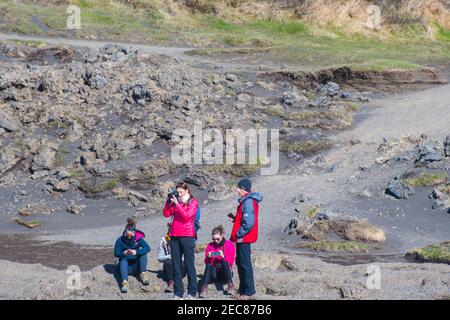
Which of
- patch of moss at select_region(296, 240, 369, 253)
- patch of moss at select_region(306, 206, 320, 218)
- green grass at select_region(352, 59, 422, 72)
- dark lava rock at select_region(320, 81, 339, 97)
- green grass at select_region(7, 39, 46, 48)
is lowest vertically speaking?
patch of moss at select_region(296, 240, 369, 253)

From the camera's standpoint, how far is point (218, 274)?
12.1 m

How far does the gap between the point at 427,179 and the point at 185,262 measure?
400 inches

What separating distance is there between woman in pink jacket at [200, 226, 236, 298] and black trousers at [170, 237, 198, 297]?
→ 20 cm

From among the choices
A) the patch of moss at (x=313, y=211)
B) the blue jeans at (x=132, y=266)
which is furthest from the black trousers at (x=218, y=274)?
the patch of moss at (x=313, y=211)

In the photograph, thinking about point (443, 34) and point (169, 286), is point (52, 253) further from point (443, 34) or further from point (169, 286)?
point (443, 34)

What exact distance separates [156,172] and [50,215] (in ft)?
10.7

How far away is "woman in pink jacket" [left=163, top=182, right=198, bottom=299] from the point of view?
11.6 meters

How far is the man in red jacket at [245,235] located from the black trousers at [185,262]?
63 centimetres

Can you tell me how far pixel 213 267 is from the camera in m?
12.0

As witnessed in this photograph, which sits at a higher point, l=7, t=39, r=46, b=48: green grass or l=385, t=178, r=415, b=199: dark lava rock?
l=7, t=39, r=46, b=48: green grass

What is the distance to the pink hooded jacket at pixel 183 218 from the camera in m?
11.6

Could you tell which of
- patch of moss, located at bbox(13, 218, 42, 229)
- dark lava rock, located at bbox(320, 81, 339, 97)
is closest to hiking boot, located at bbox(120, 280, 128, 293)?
patch of moss, located at bbox(13, 218, 42, 229)

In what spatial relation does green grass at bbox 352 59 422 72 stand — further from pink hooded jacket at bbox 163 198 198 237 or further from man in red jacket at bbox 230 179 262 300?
pink hooded jacket at bbox 163 198 198 237

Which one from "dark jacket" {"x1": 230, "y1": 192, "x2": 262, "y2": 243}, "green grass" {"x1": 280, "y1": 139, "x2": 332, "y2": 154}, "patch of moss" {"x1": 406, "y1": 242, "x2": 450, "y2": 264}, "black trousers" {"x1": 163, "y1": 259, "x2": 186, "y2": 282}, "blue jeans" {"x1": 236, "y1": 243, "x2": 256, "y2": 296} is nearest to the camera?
"dark jacket" {"x1": 230, "y1": 192, "x2": 262, "y2": 243}
